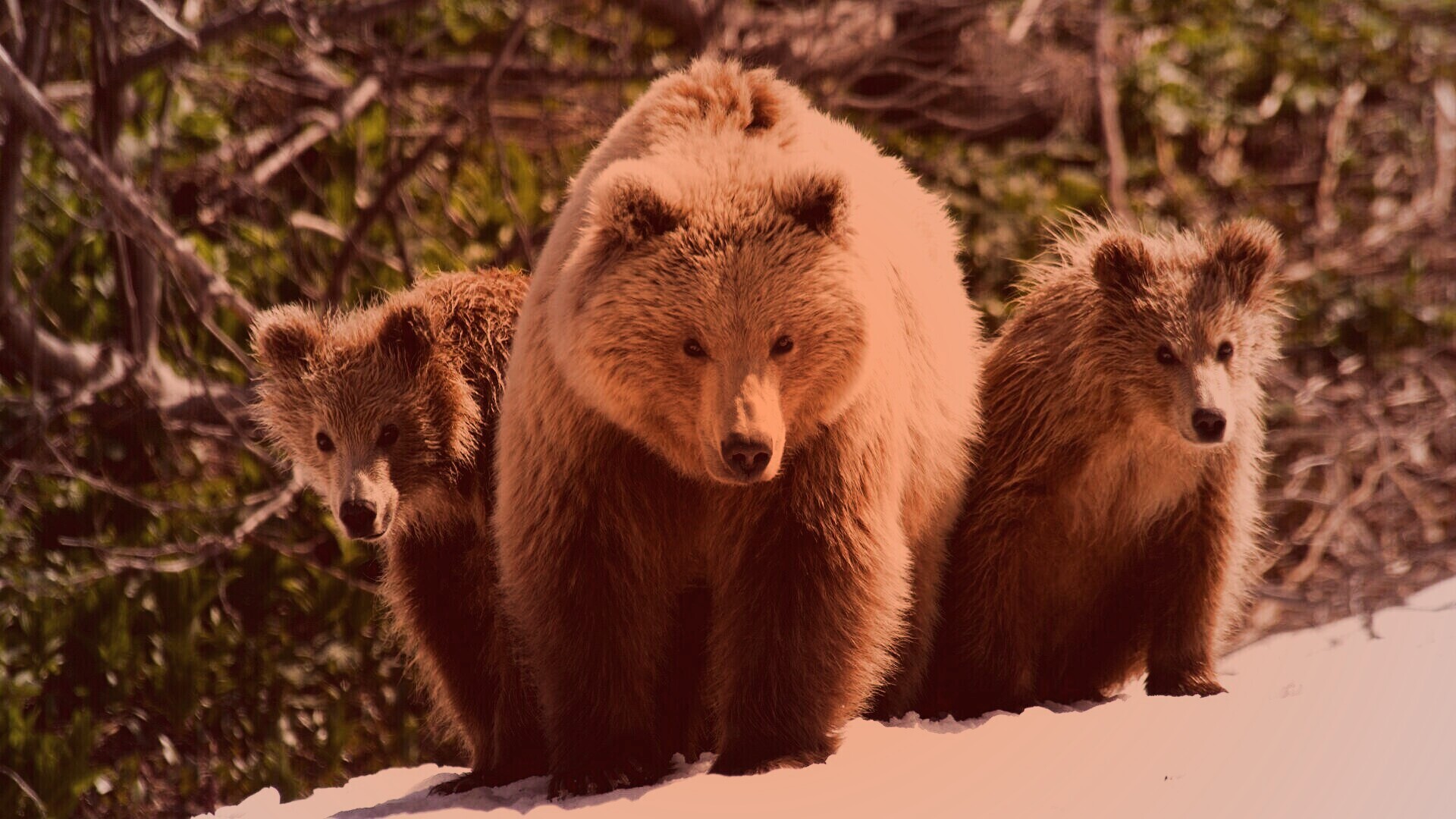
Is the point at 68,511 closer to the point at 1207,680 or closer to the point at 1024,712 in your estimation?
the point at 1024,712

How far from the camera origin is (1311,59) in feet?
35.7

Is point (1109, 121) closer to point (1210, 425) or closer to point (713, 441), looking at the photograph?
point (1210, 425)

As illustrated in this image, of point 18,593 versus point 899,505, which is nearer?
point 899,505

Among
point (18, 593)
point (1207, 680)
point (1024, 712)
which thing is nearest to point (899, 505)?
point (1024, 712)

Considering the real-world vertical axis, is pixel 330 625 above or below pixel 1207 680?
below

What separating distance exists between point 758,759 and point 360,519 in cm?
125

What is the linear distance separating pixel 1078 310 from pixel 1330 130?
7026mm

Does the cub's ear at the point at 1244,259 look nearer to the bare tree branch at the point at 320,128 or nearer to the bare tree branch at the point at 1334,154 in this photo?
the bare tree branch at the point at 320,128

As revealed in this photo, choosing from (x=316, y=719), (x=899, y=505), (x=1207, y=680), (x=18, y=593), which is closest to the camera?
(x=899, y=505)

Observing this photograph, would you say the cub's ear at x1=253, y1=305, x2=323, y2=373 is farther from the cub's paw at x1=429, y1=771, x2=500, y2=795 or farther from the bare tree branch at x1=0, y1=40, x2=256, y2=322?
the bare tree branch at x1=0, y1=40, x2=256, y2=322

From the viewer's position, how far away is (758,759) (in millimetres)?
3777

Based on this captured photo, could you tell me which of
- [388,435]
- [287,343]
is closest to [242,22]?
[287,343]

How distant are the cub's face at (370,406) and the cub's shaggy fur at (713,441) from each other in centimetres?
27

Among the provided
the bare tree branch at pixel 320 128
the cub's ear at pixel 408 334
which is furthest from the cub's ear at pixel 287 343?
the bare tree branch at pixel 320 128
